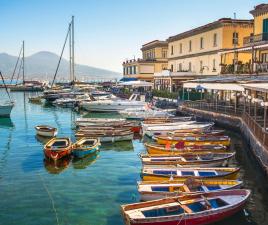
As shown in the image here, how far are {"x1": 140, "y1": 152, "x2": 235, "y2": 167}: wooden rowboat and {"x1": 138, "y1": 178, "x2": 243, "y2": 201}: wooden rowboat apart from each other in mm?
3338

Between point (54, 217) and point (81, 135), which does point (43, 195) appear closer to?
point (54, 217)

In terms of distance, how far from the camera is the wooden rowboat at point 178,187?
16.8m

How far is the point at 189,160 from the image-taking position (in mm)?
22797

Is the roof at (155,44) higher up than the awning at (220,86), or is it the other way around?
the roof at (155,44)

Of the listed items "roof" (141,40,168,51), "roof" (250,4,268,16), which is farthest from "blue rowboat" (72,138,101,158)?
"roof" (141,40,168,51)

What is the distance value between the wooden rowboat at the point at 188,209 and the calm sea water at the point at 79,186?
0.84 meters

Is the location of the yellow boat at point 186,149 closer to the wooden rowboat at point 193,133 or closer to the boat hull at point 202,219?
the wooden rowboat at point 193,133

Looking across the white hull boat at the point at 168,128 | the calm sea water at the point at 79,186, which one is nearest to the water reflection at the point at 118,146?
the calm sea water at the point at 79,186

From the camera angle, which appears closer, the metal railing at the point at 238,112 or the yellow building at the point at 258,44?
the metal railing at the point at 238,112

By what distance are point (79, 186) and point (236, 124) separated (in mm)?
19516

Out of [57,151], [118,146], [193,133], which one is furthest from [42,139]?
[193,133]

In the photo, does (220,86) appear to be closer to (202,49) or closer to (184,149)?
(184,149)

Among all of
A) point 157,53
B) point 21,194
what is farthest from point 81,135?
point 157,53

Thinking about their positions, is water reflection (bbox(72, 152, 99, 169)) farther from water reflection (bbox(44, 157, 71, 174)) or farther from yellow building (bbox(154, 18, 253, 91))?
yellow building (bbox(154, 18, 253, 91))
